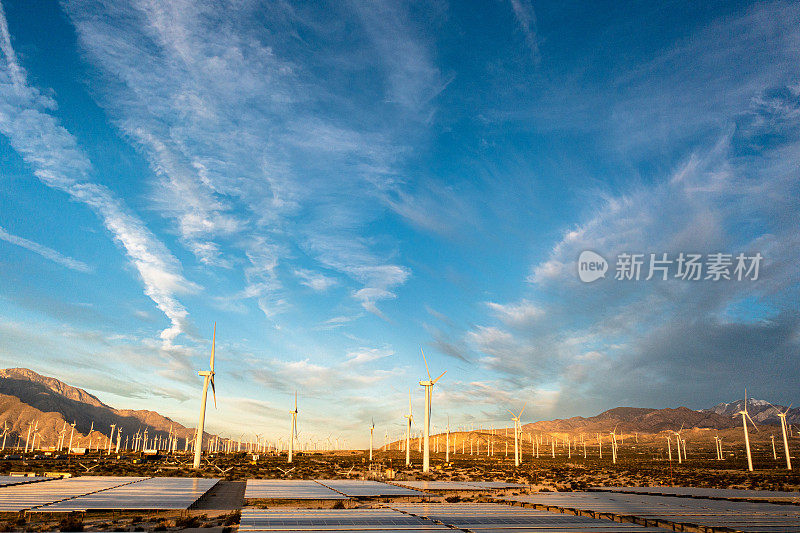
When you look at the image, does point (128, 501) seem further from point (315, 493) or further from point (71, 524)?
point (315, 493)

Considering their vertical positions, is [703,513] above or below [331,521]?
below

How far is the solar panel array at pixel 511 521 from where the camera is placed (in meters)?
25.7

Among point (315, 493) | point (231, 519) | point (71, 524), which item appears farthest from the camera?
point (315, 493)

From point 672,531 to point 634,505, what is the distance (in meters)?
12.9

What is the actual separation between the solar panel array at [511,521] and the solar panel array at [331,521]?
168cm

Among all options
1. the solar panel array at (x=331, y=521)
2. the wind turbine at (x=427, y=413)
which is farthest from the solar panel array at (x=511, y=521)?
the wind turbine at (x=427, y=413)

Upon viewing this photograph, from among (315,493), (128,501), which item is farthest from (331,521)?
(315,493)

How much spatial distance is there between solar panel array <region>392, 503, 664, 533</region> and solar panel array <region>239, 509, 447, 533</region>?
5.51ft

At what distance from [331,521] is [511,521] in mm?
9287

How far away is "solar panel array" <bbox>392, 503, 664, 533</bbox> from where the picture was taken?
25656 mm

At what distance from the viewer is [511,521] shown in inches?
1094

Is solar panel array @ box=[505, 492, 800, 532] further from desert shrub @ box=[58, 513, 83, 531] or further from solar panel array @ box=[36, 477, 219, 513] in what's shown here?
desert shrub @ box=[58, 513, 83, 531]

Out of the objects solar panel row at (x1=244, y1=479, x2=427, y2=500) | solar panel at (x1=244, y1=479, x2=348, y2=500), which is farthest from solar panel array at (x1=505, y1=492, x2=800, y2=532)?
→ solar panel at (x1=244, y1=479, x2=348, y2=500)

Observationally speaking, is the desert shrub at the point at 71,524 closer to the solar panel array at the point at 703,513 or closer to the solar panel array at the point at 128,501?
the solar panel array at the point at 128,501
